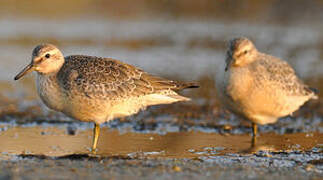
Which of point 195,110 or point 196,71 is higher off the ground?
point 196,71

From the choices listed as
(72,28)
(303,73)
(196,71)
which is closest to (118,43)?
(72,28)

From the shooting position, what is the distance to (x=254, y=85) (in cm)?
935

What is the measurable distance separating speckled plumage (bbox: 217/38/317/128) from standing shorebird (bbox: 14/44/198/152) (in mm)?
1103

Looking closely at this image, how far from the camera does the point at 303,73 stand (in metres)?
15.4

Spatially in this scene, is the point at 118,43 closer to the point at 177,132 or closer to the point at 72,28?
the point at 72,28

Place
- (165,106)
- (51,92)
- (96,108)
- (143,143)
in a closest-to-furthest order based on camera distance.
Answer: (51,92) < (96,108) < (143,143) < (165,106)

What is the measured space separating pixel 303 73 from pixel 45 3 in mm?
13494

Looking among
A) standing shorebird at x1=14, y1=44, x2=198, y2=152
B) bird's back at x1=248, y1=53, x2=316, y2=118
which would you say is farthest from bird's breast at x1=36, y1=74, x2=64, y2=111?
bird's back at x1=248, y1=53, x2=316, y2=118

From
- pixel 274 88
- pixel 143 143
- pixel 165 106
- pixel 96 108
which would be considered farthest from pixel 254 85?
pixel 165 106

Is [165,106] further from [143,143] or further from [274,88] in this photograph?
[274,88]

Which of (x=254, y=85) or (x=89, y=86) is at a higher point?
(x=254, y=85)

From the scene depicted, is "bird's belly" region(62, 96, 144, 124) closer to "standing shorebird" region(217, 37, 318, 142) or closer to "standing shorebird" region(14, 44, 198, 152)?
"standing shorebird" region(14, 44, 198, 152)

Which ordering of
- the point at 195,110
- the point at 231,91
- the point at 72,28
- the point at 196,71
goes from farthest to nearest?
1. the point at 72,28
2. the point at 196,71
3. the point at 195,110
4. the point at 231,91

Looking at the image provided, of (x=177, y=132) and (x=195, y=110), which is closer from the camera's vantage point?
(x=177, y=132)
